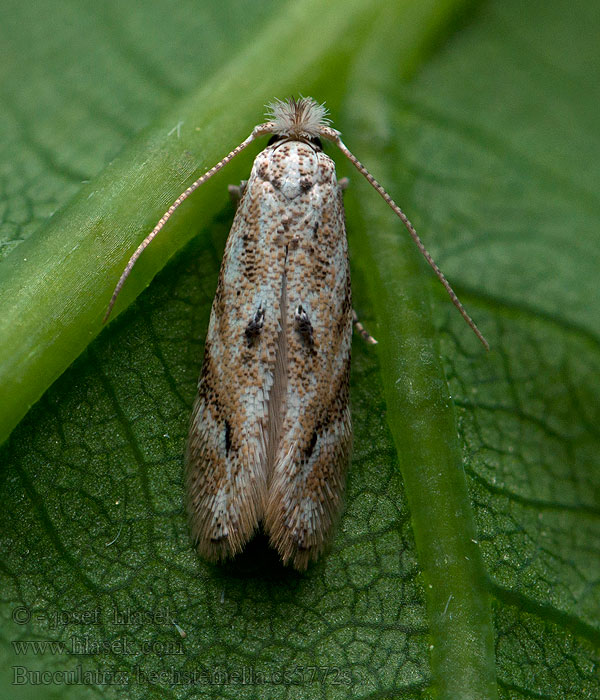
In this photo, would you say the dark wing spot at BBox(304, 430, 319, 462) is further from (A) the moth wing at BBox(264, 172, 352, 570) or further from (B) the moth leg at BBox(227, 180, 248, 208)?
(B) the moth leg at BBox(227, 180, 248, 208)

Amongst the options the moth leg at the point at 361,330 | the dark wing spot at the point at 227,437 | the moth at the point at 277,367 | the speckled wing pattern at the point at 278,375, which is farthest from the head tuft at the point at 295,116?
the dark wing spot at the point at 227,437

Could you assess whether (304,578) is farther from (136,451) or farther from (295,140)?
(295,140)

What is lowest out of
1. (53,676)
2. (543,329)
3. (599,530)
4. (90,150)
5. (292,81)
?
(599,530)

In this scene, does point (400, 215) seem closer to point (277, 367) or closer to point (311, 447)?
point (277, 367)

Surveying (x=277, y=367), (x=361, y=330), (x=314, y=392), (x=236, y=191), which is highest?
(x=236, y=191)

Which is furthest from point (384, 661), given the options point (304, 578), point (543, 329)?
point (543, 329)

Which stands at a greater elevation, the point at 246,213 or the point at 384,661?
the point at 246,213

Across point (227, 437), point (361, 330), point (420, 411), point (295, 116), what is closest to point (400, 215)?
point (361, 330)
